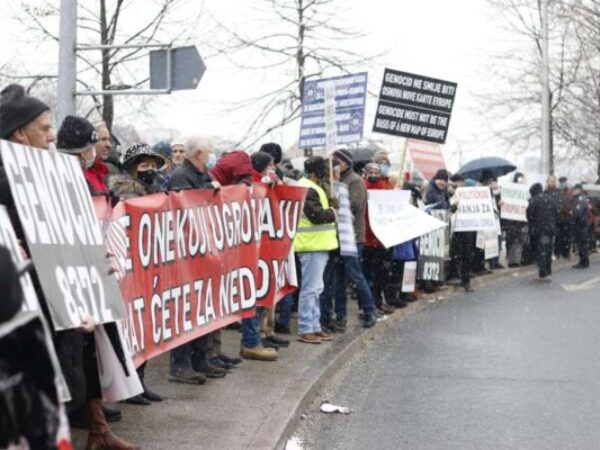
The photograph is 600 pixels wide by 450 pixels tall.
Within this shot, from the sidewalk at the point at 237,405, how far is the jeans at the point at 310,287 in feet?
0.79

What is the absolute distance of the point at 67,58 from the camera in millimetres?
14680

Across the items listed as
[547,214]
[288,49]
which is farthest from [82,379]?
[288,49]

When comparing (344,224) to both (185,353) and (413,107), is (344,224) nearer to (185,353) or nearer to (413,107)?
(185,353)

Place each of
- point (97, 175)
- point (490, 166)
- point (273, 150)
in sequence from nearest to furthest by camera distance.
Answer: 1. point (97, 175)
2. point (273, 150)
3. point (490, 166)

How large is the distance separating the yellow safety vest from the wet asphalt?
3.85 ft

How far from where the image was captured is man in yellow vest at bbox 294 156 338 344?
10.7m

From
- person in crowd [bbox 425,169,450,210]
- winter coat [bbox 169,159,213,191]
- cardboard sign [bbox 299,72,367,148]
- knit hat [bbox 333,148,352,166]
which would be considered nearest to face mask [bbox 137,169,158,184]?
winter coat [bbox 169,159,213,191]

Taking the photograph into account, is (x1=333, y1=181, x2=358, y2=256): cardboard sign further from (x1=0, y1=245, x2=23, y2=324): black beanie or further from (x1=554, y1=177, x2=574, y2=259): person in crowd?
(x1=554, y1=177, x2=574, y2=259): person in crowd

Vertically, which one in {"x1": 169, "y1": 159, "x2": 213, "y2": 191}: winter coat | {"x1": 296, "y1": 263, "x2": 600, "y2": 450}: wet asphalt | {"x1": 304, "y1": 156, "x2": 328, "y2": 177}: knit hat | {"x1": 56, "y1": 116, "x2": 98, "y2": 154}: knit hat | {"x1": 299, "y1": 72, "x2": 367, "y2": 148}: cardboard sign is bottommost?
{"x1": 296, "y1": 263, "x2": 600, "y2": 450}: wet asphalt

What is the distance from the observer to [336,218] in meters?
11.1

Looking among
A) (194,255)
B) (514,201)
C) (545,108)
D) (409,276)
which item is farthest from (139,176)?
(545,108)

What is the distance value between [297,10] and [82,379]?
25625mm

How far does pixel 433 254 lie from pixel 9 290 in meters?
13.9

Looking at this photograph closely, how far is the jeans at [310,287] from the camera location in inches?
423
